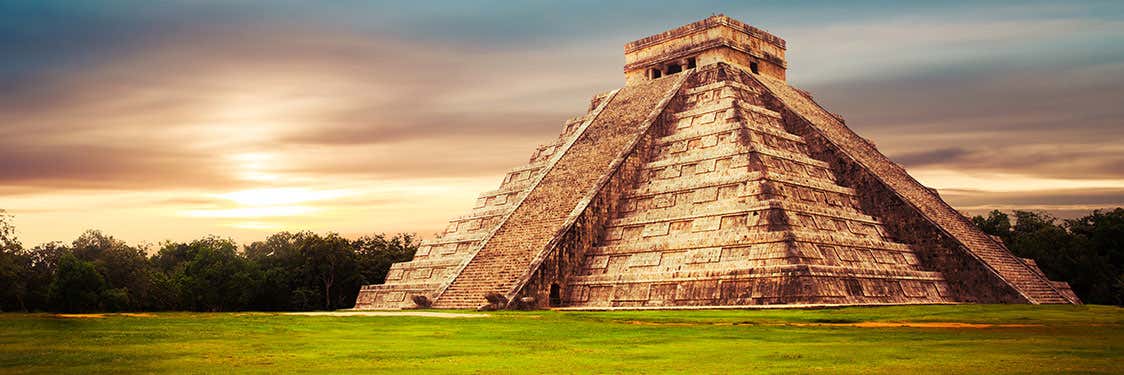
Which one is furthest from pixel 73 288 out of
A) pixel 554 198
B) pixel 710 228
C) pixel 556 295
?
pixel 710 228

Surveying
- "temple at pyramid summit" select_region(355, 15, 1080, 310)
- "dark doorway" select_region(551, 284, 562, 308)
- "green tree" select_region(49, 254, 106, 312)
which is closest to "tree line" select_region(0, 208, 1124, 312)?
"green tree" select_region(49, 254, 106, 312)

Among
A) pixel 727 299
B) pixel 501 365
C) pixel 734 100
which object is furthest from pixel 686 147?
pixel 501 365

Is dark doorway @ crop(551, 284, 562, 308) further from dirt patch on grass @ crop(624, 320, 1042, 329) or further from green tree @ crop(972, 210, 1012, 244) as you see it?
green tree @ crop(972, 210, 1012, 244)

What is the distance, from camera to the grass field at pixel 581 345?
13781mm

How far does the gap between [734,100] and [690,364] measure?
31408 mm

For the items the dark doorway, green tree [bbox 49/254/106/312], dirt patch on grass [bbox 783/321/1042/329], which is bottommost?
dirt patch on grass [bbox 783/321/1042/329]

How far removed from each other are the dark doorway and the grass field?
10.6 m

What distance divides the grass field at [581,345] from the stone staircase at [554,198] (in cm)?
1029

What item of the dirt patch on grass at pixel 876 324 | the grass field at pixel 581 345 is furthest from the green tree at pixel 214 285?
the dirt patch on grass at pixel 876 324

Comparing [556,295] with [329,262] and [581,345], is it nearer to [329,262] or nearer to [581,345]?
[581,345]

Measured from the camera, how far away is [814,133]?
147 ft

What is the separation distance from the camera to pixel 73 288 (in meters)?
57.2

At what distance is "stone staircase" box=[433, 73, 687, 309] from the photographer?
37438mm

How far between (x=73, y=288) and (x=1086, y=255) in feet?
193
